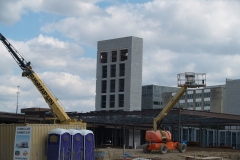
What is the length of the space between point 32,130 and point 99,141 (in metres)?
50.6

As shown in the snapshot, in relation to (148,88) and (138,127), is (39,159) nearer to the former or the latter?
(138,127)

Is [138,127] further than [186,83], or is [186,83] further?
[138,127]

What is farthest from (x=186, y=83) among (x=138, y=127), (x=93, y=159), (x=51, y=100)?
(x=138, y=127)

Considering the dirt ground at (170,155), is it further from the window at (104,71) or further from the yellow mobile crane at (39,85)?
the window at (104,71)

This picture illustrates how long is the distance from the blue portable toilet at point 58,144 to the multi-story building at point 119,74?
5489 centimetres

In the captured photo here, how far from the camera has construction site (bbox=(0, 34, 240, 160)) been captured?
2856 cm

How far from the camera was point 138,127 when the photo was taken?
7769 cm

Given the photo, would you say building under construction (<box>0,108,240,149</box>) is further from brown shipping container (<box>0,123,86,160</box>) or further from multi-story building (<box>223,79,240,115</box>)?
brown shipping container (<box>0,123,86,160</box>)

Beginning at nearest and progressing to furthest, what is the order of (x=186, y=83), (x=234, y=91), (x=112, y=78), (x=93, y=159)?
(x=93, y=159) → (x=186, y=83) → (x=112, y=78) → (x=234, y=91)

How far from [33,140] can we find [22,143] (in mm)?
649

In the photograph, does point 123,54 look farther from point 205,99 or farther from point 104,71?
point 205,99

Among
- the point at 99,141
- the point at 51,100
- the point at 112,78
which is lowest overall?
the point at 99,141

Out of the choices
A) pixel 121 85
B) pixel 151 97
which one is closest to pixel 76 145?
pixel 121 85

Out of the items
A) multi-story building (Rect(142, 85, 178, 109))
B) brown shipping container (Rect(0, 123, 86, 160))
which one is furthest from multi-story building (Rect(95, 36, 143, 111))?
multi-story building (Rect(142, 85, 178, 109))
